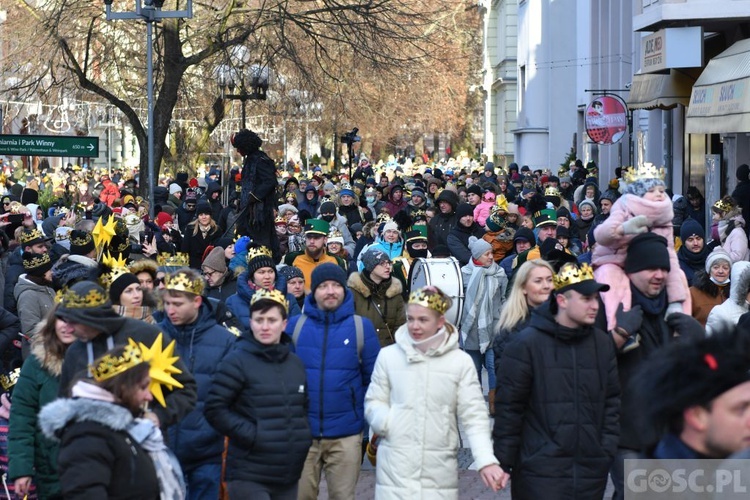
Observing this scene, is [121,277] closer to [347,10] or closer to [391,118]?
[347,10]

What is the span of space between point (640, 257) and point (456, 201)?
35.1 feet

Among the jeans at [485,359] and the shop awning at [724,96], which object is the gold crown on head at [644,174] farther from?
the shop awning at [724,96]

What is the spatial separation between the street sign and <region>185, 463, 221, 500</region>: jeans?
32.1 feet

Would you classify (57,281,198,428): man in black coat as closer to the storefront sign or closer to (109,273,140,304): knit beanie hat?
(109,273,140,304): knit beanie hat

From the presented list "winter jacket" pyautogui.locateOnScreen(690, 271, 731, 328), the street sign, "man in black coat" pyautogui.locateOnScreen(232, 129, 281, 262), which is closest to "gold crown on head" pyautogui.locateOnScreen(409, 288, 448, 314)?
"winter jacket" pyautogui.locateOnScreen(690, 271, 731, 328)

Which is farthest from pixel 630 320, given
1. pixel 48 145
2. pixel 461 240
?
pixel 48 145

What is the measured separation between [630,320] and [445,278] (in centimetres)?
484

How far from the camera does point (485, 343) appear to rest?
12.0 metres

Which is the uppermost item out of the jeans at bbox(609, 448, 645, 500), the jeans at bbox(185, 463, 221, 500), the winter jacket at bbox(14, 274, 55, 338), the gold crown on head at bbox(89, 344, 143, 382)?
the gold crown on head at bbox(89, 344, 143, 382)

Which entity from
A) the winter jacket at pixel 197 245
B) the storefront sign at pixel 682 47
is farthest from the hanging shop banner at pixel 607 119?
the winter jacket at pixel 197 245

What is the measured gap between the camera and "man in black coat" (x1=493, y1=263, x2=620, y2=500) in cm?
657

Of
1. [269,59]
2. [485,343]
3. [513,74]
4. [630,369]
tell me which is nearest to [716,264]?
[485,343]

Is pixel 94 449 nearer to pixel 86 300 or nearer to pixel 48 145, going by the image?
pixel 86 300

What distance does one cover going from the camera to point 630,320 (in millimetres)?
6785
